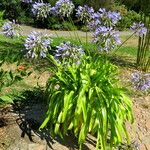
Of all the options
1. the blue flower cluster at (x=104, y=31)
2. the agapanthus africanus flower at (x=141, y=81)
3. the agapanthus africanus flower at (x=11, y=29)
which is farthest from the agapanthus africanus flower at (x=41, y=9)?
the agapanthus africanus flower at (x=141, y=81)

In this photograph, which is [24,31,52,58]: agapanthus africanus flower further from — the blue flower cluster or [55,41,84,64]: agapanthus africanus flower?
the blue flower cluster

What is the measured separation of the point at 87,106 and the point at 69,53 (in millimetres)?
710

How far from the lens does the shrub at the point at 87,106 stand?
5.71 metres

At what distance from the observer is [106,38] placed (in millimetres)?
6059

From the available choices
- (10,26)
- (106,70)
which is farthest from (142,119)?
(10,26)

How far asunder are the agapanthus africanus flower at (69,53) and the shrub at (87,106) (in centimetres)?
10

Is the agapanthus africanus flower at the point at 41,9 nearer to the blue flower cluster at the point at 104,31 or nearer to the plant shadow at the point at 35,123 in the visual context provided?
the blue flower cluster at the point at 104,31

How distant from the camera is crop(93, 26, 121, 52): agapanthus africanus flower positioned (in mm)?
6002

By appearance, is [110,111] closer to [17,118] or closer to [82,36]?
[17,118]

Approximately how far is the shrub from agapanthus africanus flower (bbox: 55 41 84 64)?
0.33 ft

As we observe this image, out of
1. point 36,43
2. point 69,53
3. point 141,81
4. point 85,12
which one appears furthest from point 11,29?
point 141,81

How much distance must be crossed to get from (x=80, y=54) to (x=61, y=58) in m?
0.26

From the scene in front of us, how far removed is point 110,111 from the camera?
5.72 meters

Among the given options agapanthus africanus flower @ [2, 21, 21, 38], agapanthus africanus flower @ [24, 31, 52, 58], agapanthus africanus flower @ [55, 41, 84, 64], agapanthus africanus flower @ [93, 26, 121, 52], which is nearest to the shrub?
agapanthus africanus flower @ [55, 41, 84, 64]
